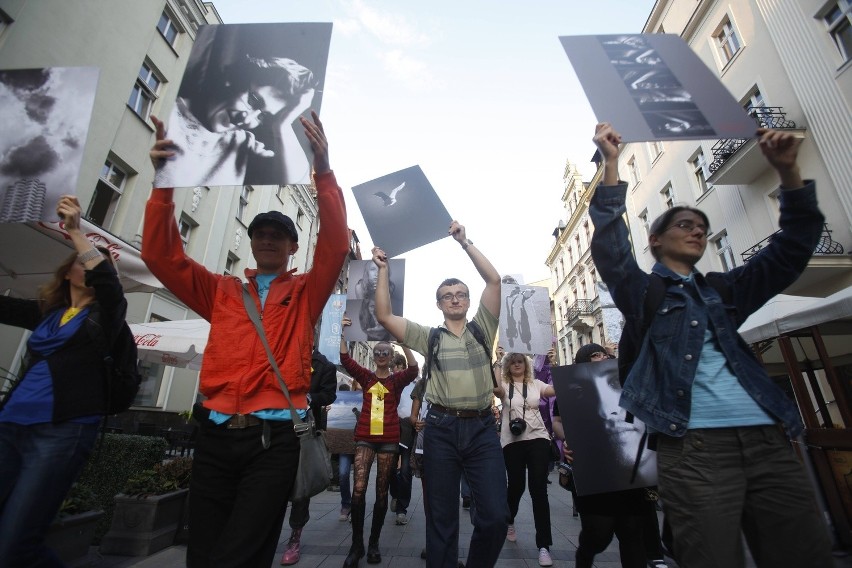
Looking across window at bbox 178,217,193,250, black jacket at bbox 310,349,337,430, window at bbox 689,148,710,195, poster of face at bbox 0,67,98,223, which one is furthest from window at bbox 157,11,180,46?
window at bbox 689,148,710,195

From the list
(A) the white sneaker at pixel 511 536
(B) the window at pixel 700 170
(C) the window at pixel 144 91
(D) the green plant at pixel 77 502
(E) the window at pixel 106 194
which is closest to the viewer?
(D) the green plant at pixel 77 502

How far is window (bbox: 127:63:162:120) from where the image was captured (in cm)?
1209

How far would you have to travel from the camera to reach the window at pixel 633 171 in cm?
2205

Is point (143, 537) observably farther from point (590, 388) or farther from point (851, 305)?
point (851, 305)

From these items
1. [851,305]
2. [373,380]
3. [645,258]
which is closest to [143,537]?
[373,380]

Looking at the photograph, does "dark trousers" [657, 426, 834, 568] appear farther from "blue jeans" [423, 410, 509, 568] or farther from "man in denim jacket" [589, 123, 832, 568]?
"blue jeans" [423, 410, 509, 568]

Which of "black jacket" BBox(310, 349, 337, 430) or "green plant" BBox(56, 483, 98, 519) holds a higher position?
"black jacket" BBox(310, 349, 337, 430)

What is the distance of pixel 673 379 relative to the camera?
1.67 m

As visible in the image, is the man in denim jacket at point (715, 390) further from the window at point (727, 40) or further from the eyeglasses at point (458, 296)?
the window at point (727, 40)

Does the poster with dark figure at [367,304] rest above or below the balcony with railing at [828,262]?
below

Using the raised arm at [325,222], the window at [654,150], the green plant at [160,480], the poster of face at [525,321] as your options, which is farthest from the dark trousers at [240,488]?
the window at [654,150]

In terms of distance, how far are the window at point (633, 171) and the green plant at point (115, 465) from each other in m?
23.4

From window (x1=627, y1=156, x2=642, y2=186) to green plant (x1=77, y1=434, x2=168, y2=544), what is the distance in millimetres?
23382

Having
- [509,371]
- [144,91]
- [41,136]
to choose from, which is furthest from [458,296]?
[144,91]
